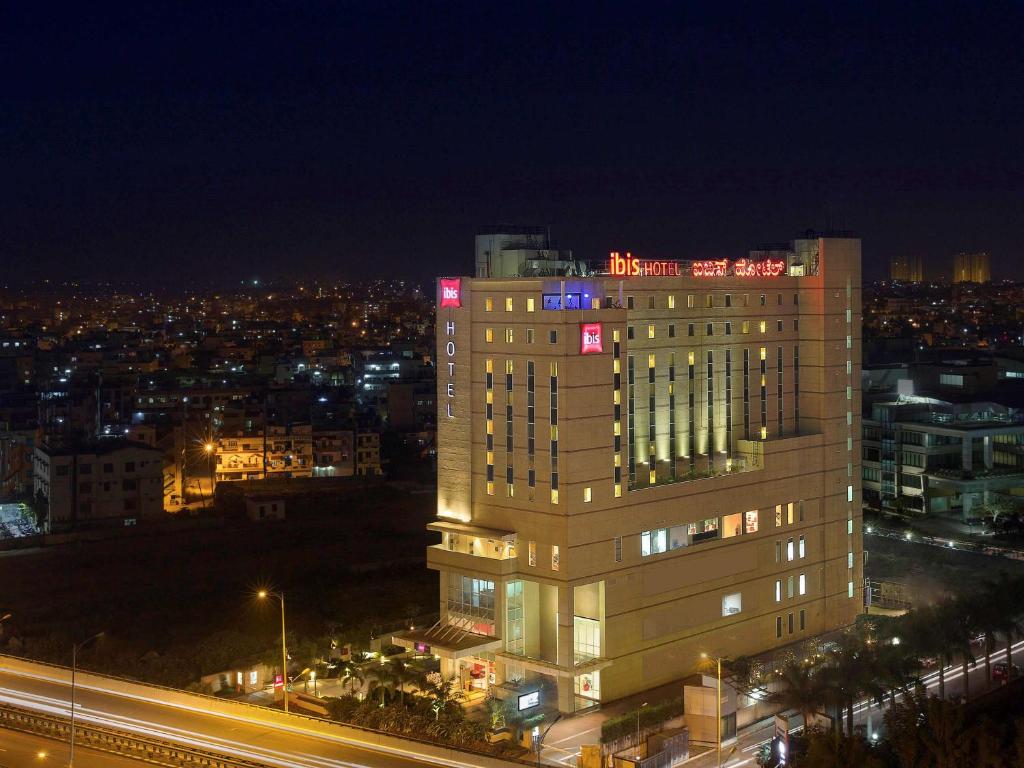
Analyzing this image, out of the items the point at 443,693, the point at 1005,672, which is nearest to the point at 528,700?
the point at 443,693

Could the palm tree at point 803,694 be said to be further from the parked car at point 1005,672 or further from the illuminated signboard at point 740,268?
the illuminated signboard at point 740,268

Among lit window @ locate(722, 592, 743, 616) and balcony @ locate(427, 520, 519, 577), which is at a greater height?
balcony @ locate(427, 520, 519, 577)

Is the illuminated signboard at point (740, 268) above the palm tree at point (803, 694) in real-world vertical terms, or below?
above

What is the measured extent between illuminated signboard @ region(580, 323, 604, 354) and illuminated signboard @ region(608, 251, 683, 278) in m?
2.98

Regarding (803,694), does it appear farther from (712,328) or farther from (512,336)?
(712,328)

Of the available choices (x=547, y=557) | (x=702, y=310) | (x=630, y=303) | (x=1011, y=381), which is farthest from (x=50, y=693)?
(x=1011, y=381)

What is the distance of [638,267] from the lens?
44.2 meters

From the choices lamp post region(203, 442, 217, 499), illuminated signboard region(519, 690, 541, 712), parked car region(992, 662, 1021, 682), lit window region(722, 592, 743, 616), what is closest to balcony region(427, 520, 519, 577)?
illuminated signboard region(519, 690, 541, 712)

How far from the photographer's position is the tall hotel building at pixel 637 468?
4119cm

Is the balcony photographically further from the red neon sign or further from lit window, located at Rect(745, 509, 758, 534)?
lit window, located at Rect(745, 509, 758, 534)

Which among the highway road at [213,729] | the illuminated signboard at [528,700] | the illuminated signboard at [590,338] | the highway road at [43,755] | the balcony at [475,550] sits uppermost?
the illuminated signboard at [590,338]

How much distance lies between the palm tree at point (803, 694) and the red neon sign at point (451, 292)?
644 inches

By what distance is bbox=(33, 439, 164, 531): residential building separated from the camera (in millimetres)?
74625

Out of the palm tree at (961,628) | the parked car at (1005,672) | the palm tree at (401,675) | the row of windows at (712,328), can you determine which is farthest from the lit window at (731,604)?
the palm tree at (401,675)
